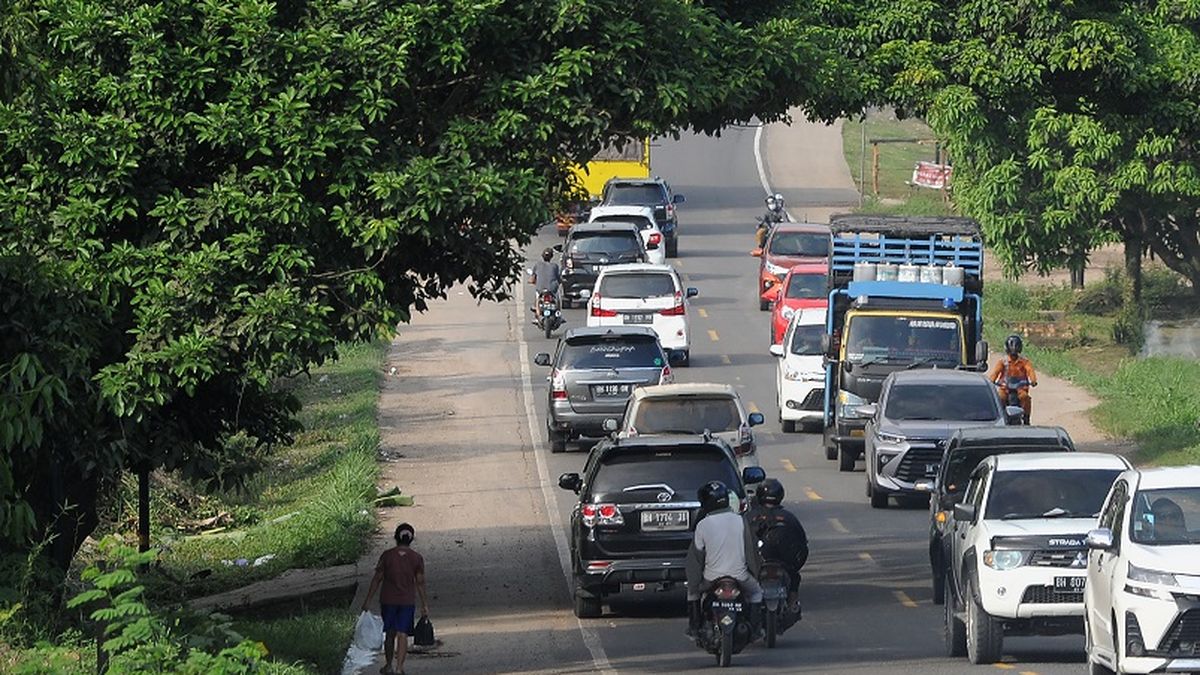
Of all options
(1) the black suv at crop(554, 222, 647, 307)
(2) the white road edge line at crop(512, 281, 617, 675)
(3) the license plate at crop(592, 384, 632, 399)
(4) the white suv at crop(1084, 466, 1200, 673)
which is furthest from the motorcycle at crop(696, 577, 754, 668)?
(1) the black suv at crop(554, 222, 647, 307)

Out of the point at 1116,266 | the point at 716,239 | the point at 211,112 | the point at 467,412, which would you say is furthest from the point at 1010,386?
the point at 716,239

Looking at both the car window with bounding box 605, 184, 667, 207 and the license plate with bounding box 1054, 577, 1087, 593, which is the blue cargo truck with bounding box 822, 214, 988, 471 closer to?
the license plate with bounding box 1054, 577, 1087, 593

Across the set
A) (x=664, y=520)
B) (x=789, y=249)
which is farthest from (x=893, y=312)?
(x=789, y=249)

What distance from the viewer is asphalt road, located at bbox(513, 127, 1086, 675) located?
59.0 ft

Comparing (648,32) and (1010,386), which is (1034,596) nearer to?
(648,32)

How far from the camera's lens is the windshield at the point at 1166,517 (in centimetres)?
1452

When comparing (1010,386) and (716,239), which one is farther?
(716,239)

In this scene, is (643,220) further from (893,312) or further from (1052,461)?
(1052,461)

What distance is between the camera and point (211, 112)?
17172 mm

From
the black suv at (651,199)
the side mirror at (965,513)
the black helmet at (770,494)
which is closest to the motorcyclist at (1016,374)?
the black helmet at (770,494)

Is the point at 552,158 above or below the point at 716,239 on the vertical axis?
above

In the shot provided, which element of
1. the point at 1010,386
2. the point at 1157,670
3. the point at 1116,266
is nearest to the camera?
the point at 1157,670

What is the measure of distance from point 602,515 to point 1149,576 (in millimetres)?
6928

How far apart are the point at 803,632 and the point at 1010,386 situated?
35.3 feet
